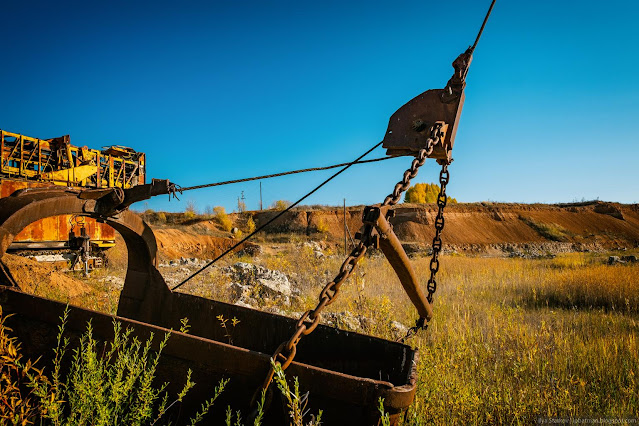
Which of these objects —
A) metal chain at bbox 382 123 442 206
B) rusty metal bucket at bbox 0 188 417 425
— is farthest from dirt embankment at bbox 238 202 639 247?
metal chain at bbox 382 123 442 206

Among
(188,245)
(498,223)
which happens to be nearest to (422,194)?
(498,223)

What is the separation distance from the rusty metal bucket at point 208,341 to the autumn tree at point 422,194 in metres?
45.9

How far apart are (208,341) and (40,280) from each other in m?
6.01

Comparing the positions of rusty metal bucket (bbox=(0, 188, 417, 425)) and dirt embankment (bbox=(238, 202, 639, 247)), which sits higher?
dirt embankment (bbox=(238, 202, 639, 247))

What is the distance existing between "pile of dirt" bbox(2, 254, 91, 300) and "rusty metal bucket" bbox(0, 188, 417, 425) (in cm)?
302

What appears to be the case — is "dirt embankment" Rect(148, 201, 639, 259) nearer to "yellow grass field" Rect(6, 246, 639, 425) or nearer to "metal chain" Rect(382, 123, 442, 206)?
"yellow grass field" Rect(6, 246, 639, 425)

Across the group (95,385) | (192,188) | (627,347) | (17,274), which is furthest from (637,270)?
(17,274)

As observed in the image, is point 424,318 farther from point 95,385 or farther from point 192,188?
point 192,188

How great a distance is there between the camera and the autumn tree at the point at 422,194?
1913 inches

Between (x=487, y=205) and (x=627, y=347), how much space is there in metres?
38.8

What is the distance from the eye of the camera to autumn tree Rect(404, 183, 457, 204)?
4859 cm

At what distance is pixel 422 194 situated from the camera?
49.6 meters

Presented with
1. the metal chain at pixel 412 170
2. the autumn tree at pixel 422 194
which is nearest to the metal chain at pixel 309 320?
the metal chain at pixel 412 170

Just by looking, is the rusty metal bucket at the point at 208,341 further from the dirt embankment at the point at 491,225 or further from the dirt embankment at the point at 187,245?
the dirt embankment at the point at 491,225
